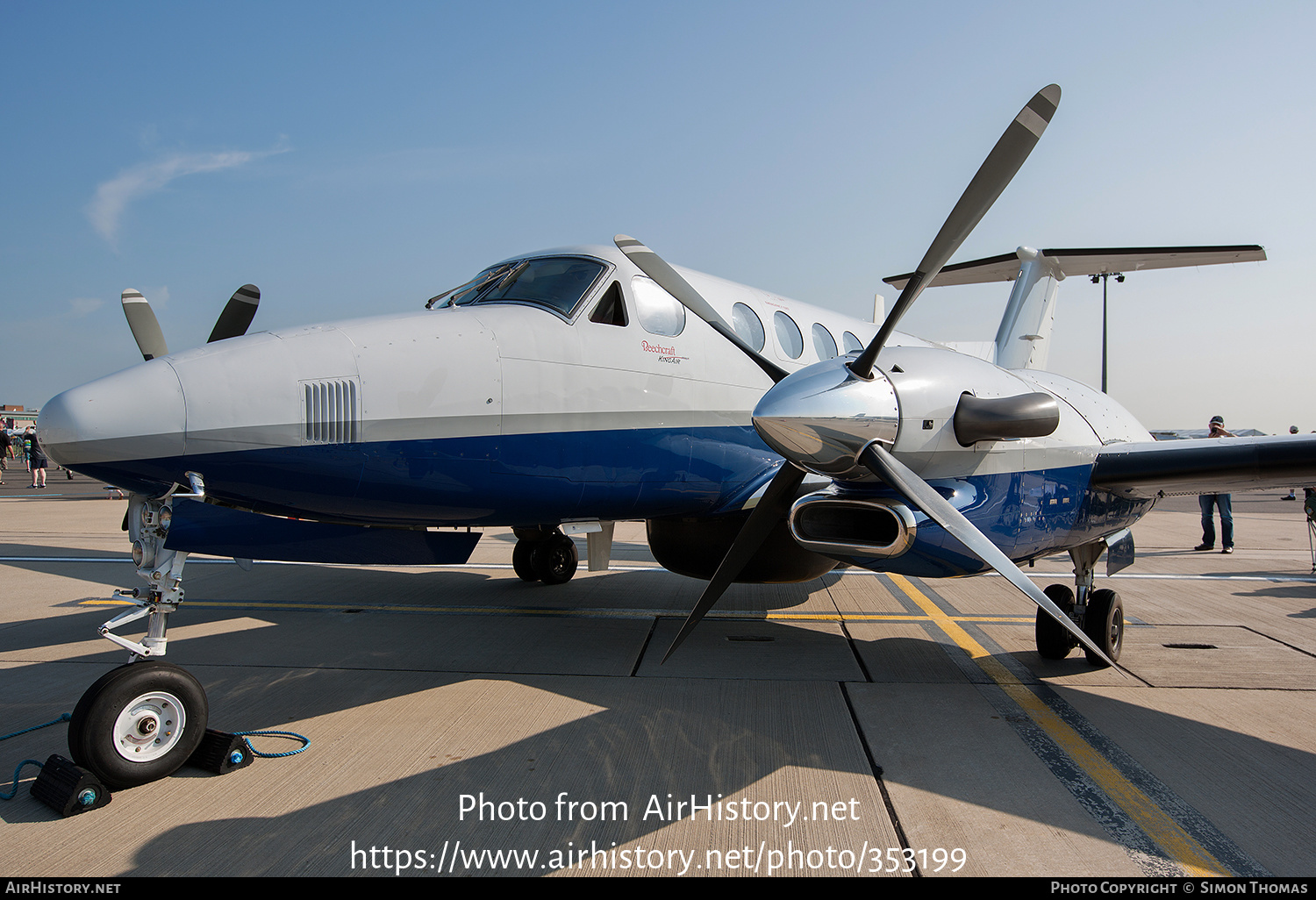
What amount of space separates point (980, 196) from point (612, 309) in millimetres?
2570

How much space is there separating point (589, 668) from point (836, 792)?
2516 mm

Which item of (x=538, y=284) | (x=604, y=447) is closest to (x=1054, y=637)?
(x=604, y=447)

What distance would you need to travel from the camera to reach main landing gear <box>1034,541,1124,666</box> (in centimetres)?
580

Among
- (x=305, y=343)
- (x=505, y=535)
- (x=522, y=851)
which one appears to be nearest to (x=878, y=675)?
(x=522, y=851)

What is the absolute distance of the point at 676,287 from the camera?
523 centimetres

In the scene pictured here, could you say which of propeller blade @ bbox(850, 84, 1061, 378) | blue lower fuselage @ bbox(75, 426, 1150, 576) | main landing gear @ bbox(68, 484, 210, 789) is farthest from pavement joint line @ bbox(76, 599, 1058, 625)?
propeller blade @ bbox(850, 84, 1061, 378)

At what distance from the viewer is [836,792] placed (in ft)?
11.9

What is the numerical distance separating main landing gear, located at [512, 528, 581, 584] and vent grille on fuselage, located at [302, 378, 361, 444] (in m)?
5.28

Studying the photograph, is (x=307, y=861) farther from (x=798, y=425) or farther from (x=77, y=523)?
(x=77, y=523)

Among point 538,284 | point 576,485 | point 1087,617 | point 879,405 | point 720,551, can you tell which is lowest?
point 1087,617

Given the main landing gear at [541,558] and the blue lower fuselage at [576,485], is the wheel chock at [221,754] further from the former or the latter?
the main landing gear at [541,558]

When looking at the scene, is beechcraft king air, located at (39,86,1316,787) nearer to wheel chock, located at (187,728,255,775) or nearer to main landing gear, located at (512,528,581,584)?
wheel chock, located at (187,728,255,775)

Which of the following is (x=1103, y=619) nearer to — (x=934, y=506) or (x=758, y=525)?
(x=934, y=506)

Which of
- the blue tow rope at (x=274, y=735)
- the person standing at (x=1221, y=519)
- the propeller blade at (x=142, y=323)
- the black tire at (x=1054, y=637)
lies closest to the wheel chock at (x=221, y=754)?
the blue tow rope at (x=274, y=735)
